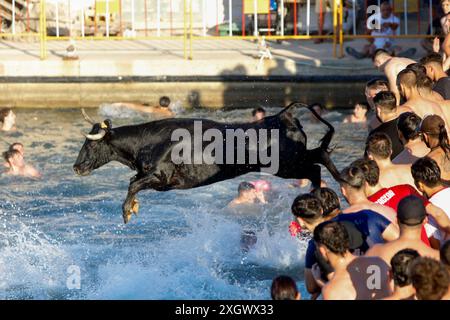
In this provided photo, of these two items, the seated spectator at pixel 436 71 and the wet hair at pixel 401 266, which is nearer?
the wet hair at pixel 401 266

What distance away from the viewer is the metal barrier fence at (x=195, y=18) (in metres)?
18.2

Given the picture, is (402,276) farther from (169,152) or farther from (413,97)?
(413,97)

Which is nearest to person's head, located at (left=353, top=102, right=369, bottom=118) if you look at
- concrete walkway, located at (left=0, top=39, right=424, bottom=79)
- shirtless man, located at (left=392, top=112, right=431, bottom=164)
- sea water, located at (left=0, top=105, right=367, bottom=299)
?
sea water, located at (left=0, top=105, right=367, bottom=299)

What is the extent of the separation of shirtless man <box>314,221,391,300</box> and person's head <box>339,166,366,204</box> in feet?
3.40

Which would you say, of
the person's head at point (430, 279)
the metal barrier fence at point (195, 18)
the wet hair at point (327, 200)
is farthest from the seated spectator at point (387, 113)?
the metal barrier fence at point (195, 18)

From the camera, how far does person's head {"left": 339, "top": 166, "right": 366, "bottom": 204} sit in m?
7.39

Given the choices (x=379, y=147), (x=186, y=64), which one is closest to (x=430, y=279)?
(x=379, y=147)

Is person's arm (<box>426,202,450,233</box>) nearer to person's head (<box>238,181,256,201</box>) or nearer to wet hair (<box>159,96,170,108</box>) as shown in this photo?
person's head (<box>238,181,256,201</box>)

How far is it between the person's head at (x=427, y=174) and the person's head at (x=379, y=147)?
2.48 feet

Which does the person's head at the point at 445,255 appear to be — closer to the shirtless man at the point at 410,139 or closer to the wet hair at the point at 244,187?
the shirtless man at the point at 410,139

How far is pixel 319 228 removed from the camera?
6.38 metres
